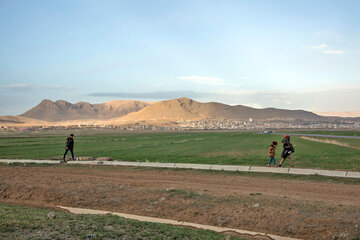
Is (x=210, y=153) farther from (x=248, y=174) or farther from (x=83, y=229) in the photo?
(x=83, y=229)

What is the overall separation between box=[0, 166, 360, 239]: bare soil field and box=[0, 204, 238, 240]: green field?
6.83 feet

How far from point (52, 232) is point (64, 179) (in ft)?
31.3

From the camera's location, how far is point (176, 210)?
476 inches

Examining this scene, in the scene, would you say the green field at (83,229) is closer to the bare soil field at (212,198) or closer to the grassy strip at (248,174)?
the bare soil field at (212,198)

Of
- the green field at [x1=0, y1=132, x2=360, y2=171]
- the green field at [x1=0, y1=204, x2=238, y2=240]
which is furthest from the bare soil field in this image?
the green field at [x1=0, y1=132, x2=360, y2=171]

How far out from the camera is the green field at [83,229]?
8.09 m

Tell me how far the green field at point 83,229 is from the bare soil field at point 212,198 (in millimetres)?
2081

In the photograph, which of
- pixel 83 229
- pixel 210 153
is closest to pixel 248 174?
pixel 83 229

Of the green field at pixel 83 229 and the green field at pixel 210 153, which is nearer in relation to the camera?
the green field at pixel 83 229

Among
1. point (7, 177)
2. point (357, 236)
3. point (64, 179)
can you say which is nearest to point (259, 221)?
point (357, 236)

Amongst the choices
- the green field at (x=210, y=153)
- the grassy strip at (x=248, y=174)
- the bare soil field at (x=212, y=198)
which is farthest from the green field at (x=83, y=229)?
the green field at (x=210, y=153)

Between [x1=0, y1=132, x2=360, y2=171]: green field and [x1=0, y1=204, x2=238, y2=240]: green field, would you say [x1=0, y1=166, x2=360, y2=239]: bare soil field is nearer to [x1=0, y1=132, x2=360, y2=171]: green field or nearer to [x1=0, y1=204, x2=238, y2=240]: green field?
[x1=0, y1=204, x2=238, y2=240]: green field

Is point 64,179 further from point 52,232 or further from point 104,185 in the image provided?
point 52,232

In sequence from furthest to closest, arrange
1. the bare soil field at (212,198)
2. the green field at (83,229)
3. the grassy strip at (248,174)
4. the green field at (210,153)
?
the green field at (210,153) < the grassy strip at (248,174) < the bare soil field at (212,198) < the green field at (83,229)
